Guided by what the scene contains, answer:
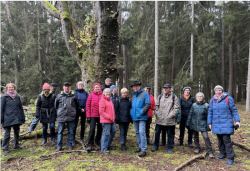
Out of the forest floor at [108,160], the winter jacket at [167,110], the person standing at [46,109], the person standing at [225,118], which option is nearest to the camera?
the forest floor at [108,160]

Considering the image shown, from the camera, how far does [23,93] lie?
19.7 meters

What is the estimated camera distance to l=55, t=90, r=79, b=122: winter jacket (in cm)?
486

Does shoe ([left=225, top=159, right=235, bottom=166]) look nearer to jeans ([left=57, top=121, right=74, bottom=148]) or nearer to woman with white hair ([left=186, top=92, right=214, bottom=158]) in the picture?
woman with white hair ([left=186, top=92, right=214, bottom=158])

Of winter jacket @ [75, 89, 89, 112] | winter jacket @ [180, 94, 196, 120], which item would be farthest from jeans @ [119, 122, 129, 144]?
winter jacket @ [180, 94, 196, 120]

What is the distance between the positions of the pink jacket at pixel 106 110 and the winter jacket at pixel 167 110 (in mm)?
1357

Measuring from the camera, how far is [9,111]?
5016mm

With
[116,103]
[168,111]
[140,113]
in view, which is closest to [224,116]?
[168,111]

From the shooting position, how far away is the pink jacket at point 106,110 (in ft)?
15.2

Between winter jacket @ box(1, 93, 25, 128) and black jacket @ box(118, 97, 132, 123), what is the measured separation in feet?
9.94

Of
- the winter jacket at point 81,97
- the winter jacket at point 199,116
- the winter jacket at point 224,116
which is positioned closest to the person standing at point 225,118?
the winter jacket at point 224,116

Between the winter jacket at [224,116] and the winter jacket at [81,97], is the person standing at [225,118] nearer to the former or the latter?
the winter jacket at [224,116]

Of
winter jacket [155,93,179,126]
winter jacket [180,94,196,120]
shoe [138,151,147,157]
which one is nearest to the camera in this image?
shoe [138,151,147,157]

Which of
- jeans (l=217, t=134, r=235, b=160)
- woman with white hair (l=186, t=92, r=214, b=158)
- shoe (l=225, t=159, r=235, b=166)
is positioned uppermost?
woman with white hair (l=186, t=92, r=214, b=158)

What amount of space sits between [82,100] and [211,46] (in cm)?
1673
